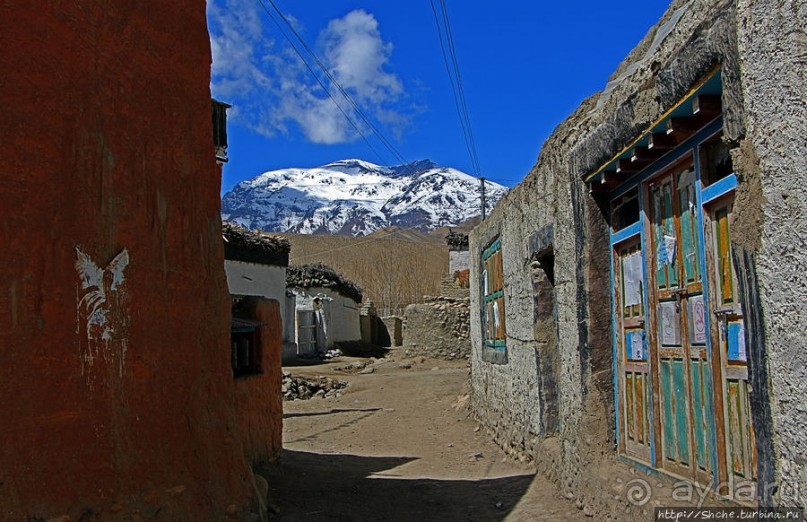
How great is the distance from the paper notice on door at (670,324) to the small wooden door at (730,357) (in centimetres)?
51

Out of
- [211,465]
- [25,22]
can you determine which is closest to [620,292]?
[211,465]

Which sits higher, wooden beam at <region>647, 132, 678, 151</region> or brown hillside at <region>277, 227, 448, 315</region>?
brown hillside at <region>277, 227, 448, 315</region>

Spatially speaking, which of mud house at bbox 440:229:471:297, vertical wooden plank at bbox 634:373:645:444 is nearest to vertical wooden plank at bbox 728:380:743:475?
vertical wooden plank at bbox 634:373:645:444

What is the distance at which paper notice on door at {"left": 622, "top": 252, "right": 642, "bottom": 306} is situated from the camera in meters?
4.89

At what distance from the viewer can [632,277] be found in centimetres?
498

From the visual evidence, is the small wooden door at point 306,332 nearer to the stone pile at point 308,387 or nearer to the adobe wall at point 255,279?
the adobe wall at point 255,279

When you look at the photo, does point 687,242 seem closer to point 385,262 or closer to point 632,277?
point 632,277

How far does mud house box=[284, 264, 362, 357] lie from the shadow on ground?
16.1 metres

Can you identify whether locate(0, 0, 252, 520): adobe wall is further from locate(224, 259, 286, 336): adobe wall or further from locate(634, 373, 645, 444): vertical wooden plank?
locate(224, 259, 286, 336): adobe wall

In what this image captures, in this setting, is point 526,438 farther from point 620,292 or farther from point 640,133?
point 640,133

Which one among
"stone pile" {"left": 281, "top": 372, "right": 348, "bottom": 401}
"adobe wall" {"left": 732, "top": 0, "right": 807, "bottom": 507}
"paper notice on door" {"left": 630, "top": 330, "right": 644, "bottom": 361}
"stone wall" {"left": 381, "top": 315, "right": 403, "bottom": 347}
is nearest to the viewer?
"adobe wall" {"left": 732, "top": 0, "right": 807, "bottom": 507}

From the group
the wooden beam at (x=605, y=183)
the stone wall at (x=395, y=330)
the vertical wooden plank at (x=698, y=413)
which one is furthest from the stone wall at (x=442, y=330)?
the vertical wooden plank at (x=698, y=413)

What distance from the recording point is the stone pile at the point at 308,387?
15094mm

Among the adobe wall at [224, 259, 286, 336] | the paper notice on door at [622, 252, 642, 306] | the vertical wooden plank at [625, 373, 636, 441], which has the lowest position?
the vertical wooden plank at [625, 373, 636, 441]
